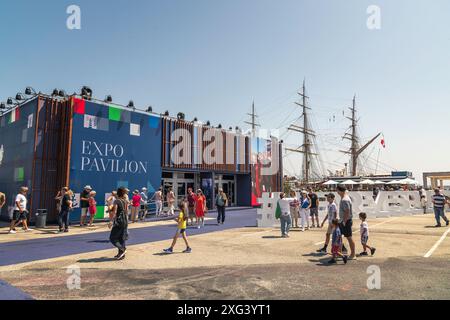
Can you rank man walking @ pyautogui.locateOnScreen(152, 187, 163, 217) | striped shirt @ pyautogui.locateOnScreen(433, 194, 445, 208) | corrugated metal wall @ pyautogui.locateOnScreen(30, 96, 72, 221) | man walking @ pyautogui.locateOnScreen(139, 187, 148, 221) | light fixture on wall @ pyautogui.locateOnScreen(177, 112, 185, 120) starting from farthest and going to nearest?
light fixture on wall @ pyautogui.locateOnScreen(177, 112, 185, 120), man walking @ pyautogui.locateOnScreen(152, 187, 163, 217), man walking @ pyautogui.locateOnScreen(139, 187, 148, 221), corrugated metal wall @ pyautogui.locateOnScreen(30, 96, 72, 221), striped shirt @ pyautogui.locateOnScreen(433, 194, 445, 208)

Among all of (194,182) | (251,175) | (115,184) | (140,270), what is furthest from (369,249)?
(251,175)

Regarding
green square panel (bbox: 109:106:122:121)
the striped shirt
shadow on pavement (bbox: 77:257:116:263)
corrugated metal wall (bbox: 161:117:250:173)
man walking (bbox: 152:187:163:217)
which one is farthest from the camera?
corrugated metal wall (bbox: 161:117:250:173)

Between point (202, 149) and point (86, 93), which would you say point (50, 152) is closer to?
point (86, 93)

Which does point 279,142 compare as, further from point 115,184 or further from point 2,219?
point 2,219

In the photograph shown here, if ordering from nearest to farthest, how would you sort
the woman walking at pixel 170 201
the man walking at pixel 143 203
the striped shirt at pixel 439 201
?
the striped shirt at pixel 439 201, the man walking at pixel 143 203, the woman walking at pixel 170 201

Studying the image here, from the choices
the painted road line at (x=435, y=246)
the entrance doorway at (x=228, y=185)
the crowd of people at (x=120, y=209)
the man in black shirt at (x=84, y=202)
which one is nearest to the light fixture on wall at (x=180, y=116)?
the crowd of people at (x=120, y=209)

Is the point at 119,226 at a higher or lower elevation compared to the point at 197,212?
higher

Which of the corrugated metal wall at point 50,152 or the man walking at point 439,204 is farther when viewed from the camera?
the corrugated metal wall at point 50,152

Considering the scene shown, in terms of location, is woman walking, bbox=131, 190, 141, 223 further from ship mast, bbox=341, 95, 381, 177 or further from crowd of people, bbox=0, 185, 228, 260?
ship mast, bbox=341, 95, 381, 177

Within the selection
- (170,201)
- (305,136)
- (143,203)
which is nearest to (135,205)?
(143,203)

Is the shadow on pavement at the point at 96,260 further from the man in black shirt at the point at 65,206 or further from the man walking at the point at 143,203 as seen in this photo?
the man walking at the point at 143,203

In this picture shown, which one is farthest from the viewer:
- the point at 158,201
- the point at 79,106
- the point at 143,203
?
the point at 158,201

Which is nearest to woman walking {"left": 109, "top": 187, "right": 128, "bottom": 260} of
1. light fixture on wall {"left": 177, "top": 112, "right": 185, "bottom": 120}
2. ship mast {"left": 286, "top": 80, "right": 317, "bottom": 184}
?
light fixture on wall {"left": 177, "top": 112, "right": 185, "bottom": 120}

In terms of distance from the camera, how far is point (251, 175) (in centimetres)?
2825
